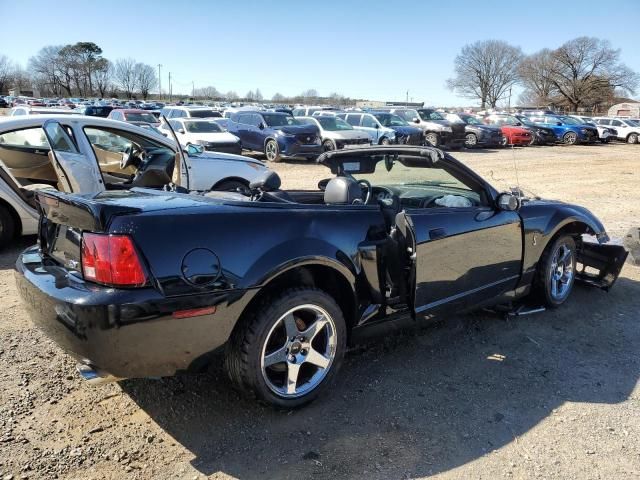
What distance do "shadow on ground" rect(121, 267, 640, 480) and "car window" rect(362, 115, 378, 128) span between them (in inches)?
704

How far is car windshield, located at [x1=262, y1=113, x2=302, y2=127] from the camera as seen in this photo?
18906 mm

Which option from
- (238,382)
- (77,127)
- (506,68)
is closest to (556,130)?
(77,127)

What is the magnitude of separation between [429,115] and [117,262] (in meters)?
24.1

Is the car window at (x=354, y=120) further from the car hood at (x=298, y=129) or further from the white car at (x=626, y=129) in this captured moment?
the white car at (x=626, y=129)

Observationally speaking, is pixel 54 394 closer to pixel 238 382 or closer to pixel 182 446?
pixel 182 446

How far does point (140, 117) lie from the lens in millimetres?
21172

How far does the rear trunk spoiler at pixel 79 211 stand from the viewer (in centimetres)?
250

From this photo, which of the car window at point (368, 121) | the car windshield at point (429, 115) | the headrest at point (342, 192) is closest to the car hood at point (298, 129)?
the car window at point (368, 121)

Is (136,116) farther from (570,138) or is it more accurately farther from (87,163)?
(570,138)

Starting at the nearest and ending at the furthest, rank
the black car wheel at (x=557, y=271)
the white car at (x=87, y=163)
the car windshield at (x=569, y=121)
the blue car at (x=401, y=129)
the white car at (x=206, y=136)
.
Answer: the black car wheel at (x=557, y=271)
the white car at (x=87, y=163)
the white car at (x=206, y=136)
the blue car at (x=401, y=129)
the car windshield at (x=569, y=121)

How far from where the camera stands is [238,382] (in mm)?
2797

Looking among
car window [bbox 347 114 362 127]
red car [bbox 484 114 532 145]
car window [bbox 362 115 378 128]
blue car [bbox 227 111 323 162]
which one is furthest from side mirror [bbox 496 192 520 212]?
red car [bbox 484 114 532 145]

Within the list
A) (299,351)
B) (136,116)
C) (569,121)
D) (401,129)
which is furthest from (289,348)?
(569,121)

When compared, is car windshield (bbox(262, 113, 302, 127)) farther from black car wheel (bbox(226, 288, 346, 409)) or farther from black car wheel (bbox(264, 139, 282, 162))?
black car wheel (bbox(226, 288, 346, 409))
